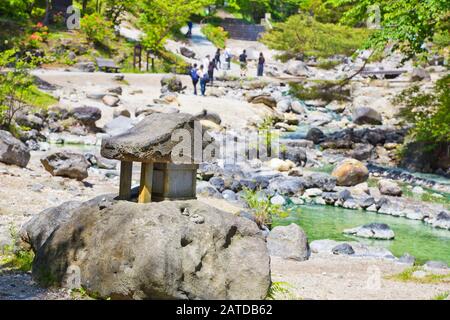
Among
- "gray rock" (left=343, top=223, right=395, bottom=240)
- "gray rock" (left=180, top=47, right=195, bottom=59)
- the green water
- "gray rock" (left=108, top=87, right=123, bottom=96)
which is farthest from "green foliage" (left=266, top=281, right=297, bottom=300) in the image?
"gray rock" (left=180, top=47, right=195, bottom=59)

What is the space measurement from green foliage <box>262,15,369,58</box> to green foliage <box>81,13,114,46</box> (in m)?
11.7

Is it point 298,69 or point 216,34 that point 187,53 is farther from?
point 216,34

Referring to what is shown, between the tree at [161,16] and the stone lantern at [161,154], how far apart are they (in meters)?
35.0

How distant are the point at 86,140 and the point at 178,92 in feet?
36.4

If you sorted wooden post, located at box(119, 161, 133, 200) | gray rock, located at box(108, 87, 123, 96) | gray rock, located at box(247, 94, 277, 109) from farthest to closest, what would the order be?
gray rock, located at box(247, 94, 277, 109) < gray rock, located at box(108, 87, 123, 96) < wooden post, located at box(119, 161, 133, 200)

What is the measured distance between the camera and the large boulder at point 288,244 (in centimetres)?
1277

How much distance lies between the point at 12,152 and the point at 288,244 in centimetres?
855

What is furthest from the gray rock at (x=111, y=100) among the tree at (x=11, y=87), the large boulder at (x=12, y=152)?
the large boulder at (x=12, y=152)

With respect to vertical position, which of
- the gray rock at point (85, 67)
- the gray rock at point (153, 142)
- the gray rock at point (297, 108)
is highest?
the gray rock at point (85, 67)

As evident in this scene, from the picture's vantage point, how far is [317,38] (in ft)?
98.6

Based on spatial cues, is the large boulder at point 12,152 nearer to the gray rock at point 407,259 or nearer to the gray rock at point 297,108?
the gray rock at point 407,259

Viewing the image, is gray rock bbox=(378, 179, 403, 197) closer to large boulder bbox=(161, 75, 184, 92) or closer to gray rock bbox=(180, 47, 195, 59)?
large boulder bbox=(161, 75, 184, 92)

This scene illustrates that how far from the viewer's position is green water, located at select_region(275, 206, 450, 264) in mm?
15281
